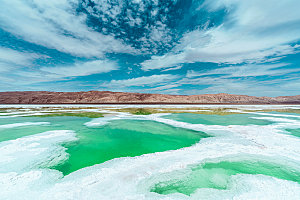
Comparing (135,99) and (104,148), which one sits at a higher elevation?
(135,99)

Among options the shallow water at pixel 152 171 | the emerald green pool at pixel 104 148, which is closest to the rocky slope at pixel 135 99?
the emerald green pool at pixel 104 148

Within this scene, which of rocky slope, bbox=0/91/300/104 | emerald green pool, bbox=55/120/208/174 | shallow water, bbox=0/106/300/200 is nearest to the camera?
shallow water, bbox=0/106/300/200

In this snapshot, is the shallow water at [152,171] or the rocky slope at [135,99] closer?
the shallow water at [152,171]

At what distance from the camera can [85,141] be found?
661cm

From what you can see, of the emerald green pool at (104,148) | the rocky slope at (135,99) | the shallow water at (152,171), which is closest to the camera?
the shallow water at (152,171)

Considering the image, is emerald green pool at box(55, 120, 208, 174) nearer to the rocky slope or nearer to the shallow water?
the shallow water

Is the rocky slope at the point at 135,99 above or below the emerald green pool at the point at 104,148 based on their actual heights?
above

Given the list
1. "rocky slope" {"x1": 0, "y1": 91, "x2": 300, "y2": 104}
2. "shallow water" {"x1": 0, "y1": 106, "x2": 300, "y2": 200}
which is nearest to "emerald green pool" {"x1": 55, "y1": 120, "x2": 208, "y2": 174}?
"shallow water" {"x1": 0, "y1": 106, "x2": 300, "y2": 200}

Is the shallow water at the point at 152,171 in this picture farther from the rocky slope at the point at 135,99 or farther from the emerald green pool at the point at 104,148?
the rocky slope at the point at 135,99

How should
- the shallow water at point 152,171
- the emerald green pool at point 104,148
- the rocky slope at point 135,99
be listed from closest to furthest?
the shallow water at point 152,171 → the emerald green pool at point 104,148 → the rocky slope at point 135,99

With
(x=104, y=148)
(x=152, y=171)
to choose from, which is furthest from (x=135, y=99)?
(x=152, y=171)

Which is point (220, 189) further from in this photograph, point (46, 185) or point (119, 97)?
point (119, 97)

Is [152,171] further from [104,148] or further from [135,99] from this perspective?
[135,99]

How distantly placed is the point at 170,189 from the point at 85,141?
198 inches
